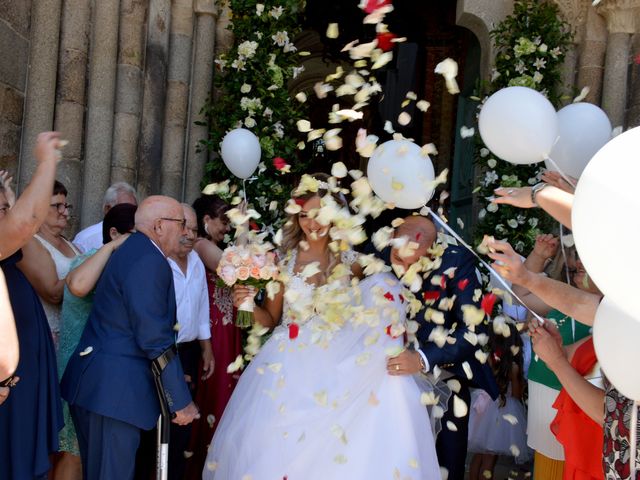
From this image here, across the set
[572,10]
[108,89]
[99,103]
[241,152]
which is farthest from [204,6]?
[572,10]

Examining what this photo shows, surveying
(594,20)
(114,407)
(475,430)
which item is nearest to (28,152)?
(114,407)

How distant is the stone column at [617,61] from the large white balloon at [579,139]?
293cm

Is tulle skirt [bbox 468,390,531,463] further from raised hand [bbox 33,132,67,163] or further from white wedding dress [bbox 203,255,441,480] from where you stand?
raised hand [bbox 33,132,67,163]

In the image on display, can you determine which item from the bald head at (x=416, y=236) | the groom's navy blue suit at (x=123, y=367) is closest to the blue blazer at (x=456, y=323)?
the bald head at (x=416, y=236)

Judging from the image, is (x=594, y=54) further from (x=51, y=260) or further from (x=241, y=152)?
(x=51, y=260)

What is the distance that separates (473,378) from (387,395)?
1.78ft

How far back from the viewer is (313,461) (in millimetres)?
3533

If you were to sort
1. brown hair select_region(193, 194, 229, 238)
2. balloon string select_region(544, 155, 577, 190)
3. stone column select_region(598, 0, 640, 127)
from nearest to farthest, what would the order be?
balloon string select_region(544, 155, 577, 190) < brown hair select_region(193, 194, 229, 238) < stone column select_region(598, 0, 640, 127)

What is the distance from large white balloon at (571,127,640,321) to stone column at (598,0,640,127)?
459 cm

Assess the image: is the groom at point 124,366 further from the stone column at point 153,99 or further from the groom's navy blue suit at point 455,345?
the stone column at point 153,99

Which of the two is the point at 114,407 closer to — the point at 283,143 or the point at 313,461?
the point at 313,461

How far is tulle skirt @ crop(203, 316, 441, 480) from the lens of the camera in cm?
352

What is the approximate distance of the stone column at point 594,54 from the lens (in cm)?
619

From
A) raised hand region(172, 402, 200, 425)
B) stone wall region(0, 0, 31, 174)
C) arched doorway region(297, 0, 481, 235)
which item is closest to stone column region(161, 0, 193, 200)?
stone wall region(0, 0, 31, 174)
